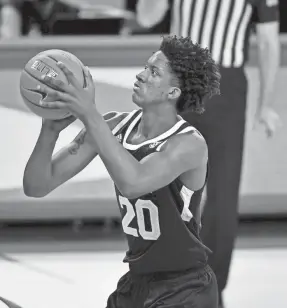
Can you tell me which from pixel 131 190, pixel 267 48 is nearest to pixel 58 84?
pixel 131 190

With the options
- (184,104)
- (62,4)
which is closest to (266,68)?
(184,104)

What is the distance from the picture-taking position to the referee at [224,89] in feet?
12.3

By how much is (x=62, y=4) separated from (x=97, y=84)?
18.1 ft

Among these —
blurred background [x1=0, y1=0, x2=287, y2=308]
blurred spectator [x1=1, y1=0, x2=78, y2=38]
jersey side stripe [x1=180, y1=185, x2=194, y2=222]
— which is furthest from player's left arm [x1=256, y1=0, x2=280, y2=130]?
blurred spectator [x1=1, y1=0, x2=78, y2=38]

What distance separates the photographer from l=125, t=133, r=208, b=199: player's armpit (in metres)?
Result: 2.21

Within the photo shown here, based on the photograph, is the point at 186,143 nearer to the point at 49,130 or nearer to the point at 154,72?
the point at 154,72

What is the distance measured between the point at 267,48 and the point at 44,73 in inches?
73.3

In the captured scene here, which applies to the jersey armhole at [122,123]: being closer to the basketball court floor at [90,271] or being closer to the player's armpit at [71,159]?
the player's armpit at [71,159]

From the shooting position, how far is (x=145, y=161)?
2.27 m

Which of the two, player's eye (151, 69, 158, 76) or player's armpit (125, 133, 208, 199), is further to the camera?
player's eye (151, 69, 158, 76)

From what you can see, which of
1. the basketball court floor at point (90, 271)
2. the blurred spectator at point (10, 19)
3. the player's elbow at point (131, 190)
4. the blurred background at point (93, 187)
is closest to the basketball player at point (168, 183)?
the player's elbow at point (131, 190)

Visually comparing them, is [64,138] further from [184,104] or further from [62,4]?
[62,4]

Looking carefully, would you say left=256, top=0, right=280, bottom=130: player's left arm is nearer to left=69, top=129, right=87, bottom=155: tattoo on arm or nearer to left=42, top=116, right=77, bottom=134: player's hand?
left=69, top=129, right=87, bottom=155: tattoo on arm

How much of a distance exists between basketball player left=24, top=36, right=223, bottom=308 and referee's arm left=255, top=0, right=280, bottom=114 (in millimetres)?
1402
